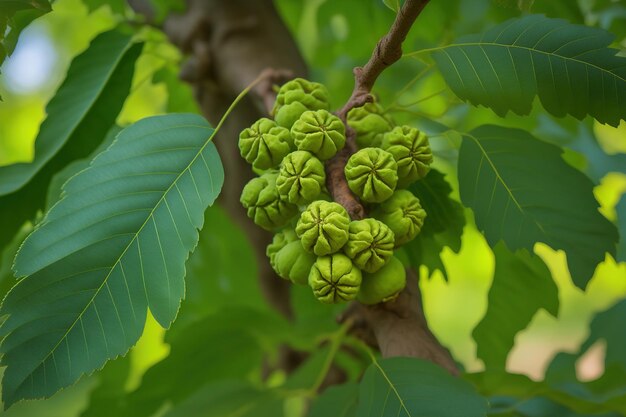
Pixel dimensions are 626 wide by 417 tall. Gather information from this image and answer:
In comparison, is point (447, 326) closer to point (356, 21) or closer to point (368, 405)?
point (356, 21)

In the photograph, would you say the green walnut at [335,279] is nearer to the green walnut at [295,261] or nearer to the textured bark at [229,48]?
the green walnut at [295,261]

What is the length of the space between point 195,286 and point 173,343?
0.28 metres

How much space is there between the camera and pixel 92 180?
68 centimetres

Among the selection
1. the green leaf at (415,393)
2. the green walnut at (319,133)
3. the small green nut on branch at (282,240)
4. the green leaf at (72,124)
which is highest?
the green leaf at (72,124)

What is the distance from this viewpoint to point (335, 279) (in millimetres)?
623

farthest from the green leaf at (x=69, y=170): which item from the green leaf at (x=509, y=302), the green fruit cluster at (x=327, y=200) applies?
the green leaf at (x=509, y=302)

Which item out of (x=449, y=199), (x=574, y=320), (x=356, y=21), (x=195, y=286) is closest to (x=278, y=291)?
(x=195, y=286)

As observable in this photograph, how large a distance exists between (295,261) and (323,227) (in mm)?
65

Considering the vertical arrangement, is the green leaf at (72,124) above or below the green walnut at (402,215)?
above

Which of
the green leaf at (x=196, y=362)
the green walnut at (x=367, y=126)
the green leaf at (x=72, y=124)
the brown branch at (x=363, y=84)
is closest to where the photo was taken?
the brown branch at (x=363, y=84)

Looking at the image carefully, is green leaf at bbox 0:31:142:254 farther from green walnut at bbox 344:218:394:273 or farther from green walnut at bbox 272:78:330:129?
green walnut at bbox 344:218:394:273

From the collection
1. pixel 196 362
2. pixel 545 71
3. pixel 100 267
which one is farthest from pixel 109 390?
pixel 545 71

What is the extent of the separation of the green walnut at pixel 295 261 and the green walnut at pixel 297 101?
12 cm

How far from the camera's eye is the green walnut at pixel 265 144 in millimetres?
676
